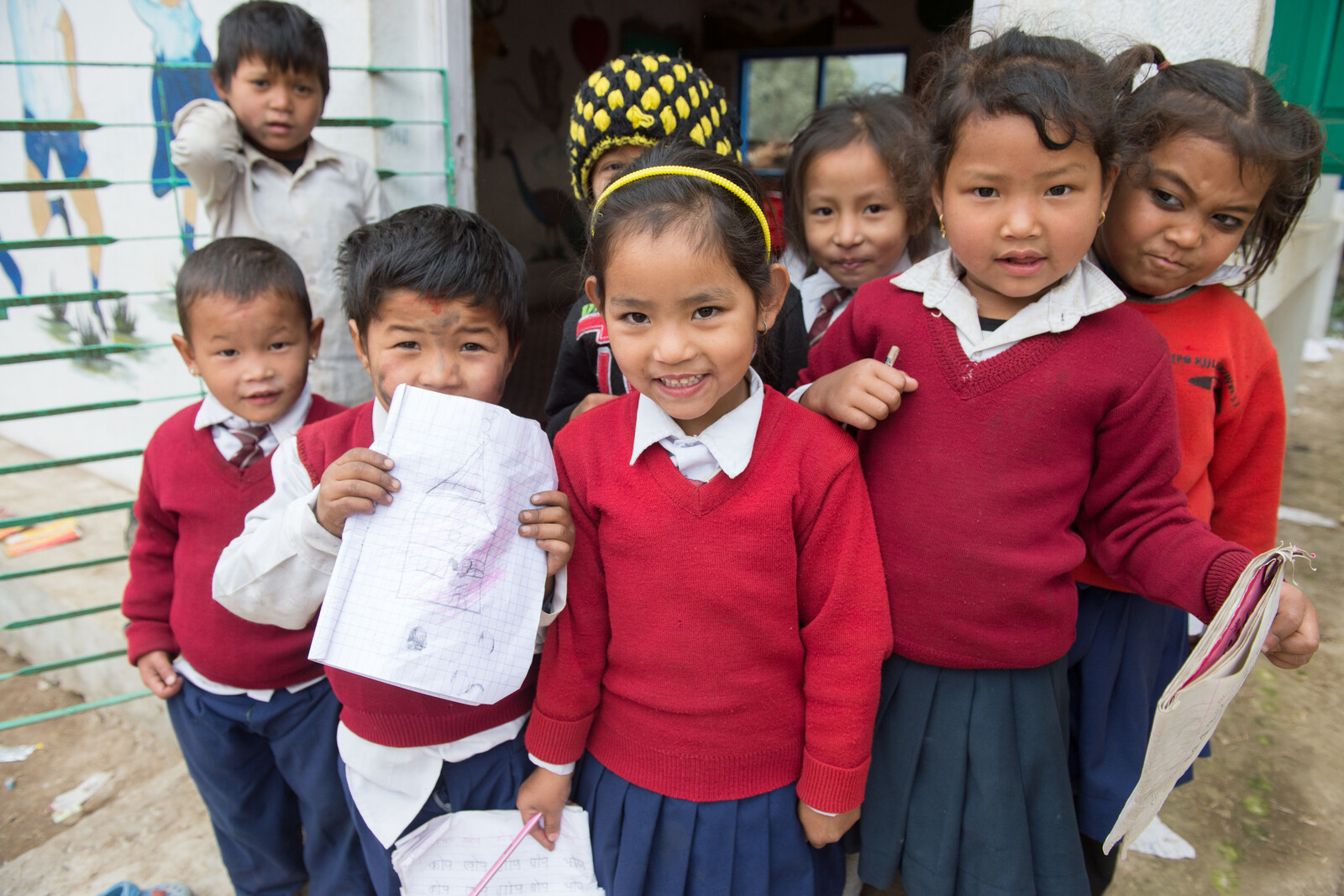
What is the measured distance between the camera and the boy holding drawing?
4.56 feet

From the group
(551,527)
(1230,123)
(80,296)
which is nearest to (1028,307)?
(1230,123)

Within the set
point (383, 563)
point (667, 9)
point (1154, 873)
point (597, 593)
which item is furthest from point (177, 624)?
point (667, 9)

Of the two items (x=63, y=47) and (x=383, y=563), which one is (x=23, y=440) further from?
(x=383, y=563)

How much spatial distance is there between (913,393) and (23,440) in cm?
544

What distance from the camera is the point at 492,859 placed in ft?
4.83

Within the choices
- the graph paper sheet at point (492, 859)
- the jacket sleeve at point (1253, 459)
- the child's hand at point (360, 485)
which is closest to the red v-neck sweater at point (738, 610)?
the graph paper sheet at point (492, 859)

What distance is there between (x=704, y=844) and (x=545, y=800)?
0.29 meters

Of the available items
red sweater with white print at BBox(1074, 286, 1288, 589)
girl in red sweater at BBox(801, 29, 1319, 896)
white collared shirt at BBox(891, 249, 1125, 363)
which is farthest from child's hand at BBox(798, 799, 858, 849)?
white collared shirt at BBox(891, 249, 1125, 363)

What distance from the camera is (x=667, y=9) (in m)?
8.64

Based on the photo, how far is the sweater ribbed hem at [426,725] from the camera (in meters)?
1.47

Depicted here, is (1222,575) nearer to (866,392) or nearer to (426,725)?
(866,392)

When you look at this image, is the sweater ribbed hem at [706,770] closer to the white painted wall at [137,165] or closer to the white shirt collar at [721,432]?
the white shirt collar at [721,432]

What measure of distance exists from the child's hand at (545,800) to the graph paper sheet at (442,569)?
11.8 inches

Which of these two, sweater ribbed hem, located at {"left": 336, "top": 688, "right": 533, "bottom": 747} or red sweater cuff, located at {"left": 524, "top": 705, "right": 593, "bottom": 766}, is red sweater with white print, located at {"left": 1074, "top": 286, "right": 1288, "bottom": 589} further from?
sweater ribbed hem, located at {"left": 336, "top": 688, "right": 533, "bottom": 747}
